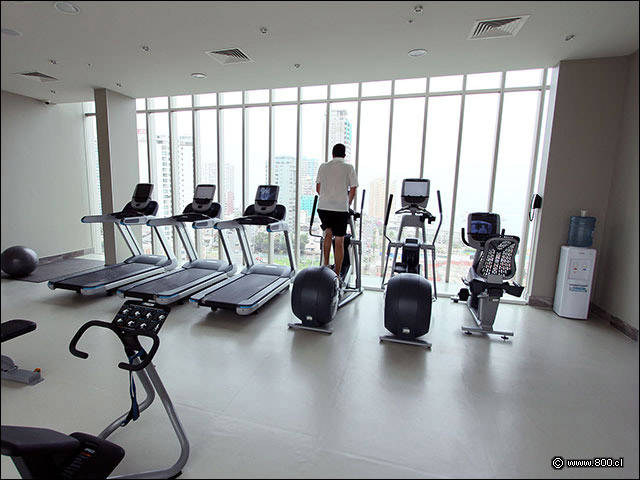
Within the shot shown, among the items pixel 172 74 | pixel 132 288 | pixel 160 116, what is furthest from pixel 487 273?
pixel 160 116

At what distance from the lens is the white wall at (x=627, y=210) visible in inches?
45.5

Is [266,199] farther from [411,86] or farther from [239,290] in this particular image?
[411,86]

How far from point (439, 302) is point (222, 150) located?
512 cm

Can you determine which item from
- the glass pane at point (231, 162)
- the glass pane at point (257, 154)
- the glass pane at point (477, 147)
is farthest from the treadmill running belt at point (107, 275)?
the glass pane at point (477, 147)

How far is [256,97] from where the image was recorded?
644 cm

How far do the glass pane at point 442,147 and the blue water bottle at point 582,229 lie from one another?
1.74 meters

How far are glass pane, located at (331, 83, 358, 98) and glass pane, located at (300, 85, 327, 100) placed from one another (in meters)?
0.19

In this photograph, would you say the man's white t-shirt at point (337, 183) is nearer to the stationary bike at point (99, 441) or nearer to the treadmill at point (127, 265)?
the stationary bike at point (99, 441)

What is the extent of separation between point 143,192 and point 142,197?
9cm

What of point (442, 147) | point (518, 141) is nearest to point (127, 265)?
point (442, 147)

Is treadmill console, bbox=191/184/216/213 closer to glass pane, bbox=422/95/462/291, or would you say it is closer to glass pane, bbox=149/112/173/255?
→ glass pane, bbox=149/112/173/255

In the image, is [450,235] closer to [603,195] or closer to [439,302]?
[439,302]

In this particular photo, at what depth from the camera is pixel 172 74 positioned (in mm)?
4727

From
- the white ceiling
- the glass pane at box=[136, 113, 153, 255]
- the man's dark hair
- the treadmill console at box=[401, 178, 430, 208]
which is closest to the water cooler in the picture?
the treadmill console at box=[401, 178, 430, 208]
